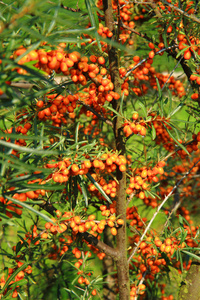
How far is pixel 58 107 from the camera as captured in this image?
1.36 m

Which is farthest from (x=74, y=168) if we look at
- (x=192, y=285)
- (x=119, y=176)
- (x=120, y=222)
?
(x=192, y=285)

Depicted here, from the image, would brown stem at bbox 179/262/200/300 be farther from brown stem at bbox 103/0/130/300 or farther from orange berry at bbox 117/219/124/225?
orange berry at bbox 117/219/124/225

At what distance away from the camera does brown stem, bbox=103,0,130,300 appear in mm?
1407

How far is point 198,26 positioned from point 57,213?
1.33 metres

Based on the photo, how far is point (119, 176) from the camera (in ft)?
5.20

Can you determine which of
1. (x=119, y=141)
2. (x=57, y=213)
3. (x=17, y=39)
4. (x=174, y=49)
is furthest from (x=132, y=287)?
(x=17, y=39)

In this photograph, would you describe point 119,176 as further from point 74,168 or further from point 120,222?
point 74,168

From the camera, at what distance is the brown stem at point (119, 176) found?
1.41m

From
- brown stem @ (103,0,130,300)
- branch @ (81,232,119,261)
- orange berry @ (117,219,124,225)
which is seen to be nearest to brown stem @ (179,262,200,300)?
brown stem @ (103,0,130,300)

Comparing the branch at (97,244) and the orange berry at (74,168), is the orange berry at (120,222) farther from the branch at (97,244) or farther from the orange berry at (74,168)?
the orange berry at (74,168)

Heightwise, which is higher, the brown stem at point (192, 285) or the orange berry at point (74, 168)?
the orange berry at point (74, 168)

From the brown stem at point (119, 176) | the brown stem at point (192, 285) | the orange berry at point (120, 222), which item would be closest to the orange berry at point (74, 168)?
the brown stem at point (119, 176)

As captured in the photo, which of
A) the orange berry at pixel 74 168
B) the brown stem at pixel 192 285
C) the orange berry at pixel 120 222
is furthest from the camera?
the brown stem at pixel 192 285

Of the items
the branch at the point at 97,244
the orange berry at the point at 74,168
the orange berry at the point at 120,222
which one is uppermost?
the orange berry at the point at 74,168
